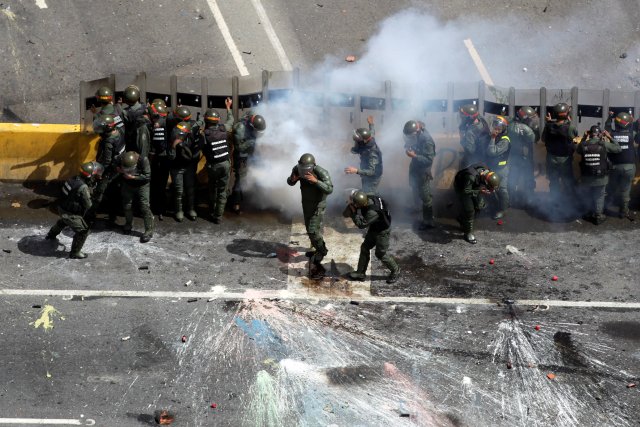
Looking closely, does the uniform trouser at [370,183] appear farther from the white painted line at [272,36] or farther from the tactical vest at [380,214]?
the white painted line at [272,36]

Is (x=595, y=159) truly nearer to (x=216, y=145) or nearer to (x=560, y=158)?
(x=560, y=158)

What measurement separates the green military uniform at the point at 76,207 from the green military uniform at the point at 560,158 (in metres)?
6.31

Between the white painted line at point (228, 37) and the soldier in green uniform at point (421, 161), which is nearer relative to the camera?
the soldier in green uniform at point (421, 161)

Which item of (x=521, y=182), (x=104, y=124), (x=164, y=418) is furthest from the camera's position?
(x=521, y=182)

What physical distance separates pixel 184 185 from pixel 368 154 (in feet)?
8.54

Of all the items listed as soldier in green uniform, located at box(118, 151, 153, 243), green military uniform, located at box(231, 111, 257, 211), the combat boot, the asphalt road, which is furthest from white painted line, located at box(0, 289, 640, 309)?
green military uniform, located at box(231, 111, 257, 211)

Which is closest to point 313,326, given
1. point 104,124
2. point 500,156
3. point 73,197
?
point 73,197

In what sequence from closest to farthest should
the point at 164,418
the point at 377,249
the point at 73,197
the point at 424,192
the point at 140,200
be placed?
1. the point at 164,418
2. the point at 377,249
3. the point at 73,197
4. the point at 140,200
5. the point at 424,192

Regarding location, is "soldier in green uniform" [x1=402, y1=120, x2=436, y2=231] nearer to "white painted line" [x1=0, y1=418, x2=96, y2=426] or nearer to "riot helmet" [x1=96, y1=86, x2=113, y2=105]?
"riot helmet" [x1=96, y1=86, x2=113, y2=105]

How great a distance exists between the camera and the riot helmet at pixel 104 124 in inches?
536

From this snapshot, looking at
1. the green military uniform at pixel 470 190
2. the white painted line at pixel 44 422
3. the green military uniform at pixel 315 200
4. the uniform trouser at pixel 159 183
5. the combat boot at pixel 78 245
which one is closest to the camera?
the white painted line at pixel 44 422

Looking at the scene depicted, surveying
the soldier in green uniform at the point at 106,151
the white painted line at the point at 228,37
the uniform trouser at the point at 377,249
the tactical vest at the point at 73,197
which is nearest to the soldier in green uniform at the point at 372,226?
the uniform trouser at the point at 377,249

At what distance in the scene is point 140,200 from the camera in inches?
540

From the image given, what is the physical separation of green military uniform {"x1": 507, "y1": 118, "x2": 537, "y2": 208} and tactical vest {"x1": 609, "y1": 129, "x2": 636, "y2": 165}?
110 centimetres
